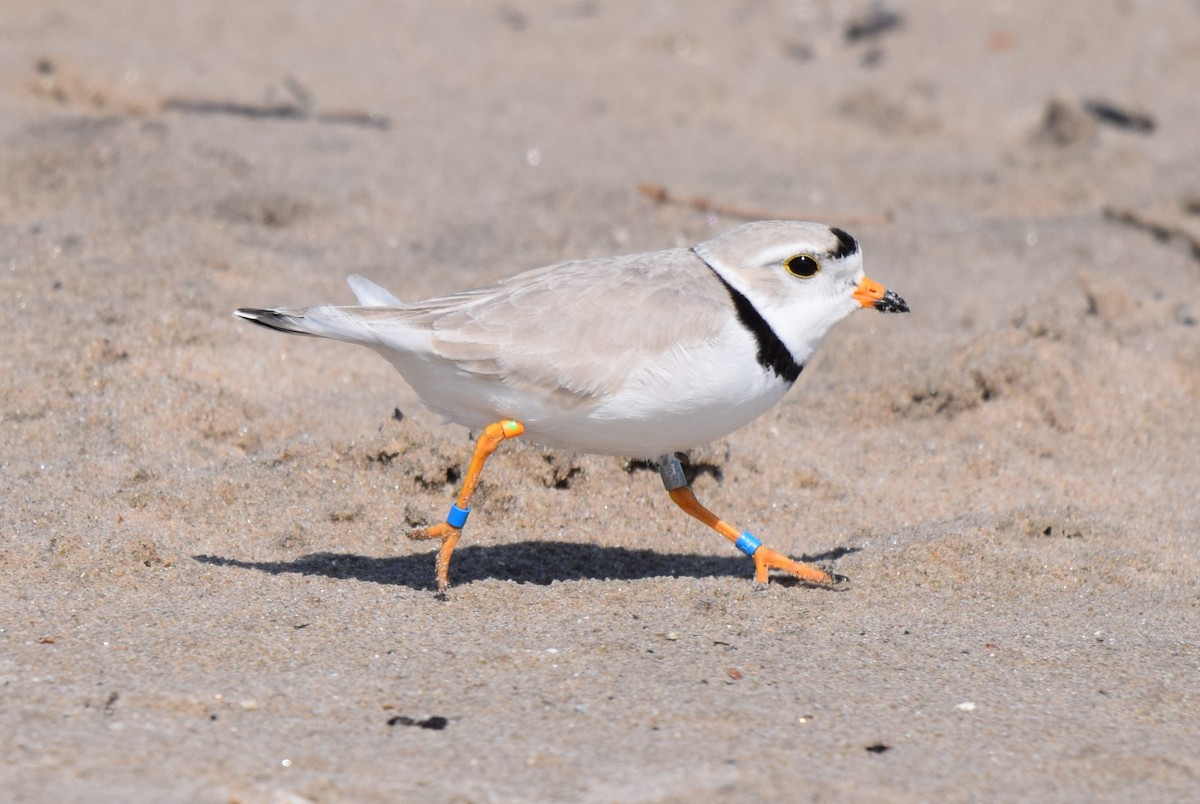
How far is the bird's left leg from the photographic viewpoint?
4215 mm

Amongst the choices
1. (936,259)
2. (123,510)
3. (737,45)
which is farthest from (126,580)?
(737,45)

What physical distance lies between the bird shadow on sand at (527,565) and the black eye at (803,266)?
985 mm

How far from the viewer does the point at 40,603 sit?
3617mm

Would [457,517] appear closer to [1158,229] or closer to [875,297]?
[875,297]

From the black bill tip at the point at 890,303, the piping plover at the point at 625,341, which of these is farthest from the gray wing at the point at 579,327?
the black bill tip at the point at 890,303

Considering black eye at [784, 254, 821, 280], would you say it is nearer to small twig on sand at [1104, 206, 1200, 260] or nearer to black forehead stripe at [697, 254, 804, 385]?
black forehead stripe at [697, 254, 804, 385]

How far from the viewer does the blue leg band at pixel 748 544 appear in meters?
4.26

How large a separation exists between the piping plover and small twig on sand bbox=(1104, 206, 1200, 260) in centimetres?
421

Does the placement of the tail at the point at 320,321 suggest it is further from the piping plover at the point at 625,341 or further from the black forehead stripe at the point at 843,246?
the black forehead stripe at the point at 843,246

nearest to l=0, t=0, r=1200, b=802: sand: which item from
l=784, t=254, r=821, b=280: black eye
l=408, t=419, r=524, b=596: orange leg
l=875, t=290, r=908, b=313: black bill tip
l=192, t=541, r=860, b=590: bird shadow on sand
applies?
l=192, t=541, r=860, b=590: bird shadow on sand

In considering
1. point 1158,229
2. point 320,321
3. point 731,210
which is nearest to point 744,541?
point 320,321

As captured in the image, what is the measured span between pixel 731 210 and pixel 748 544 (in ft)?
12.1

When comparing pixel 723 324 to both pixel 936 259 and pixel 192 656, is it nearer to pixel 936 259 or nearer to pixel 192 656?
pixel 192 656

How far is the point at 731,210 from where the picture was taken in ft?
24.9
